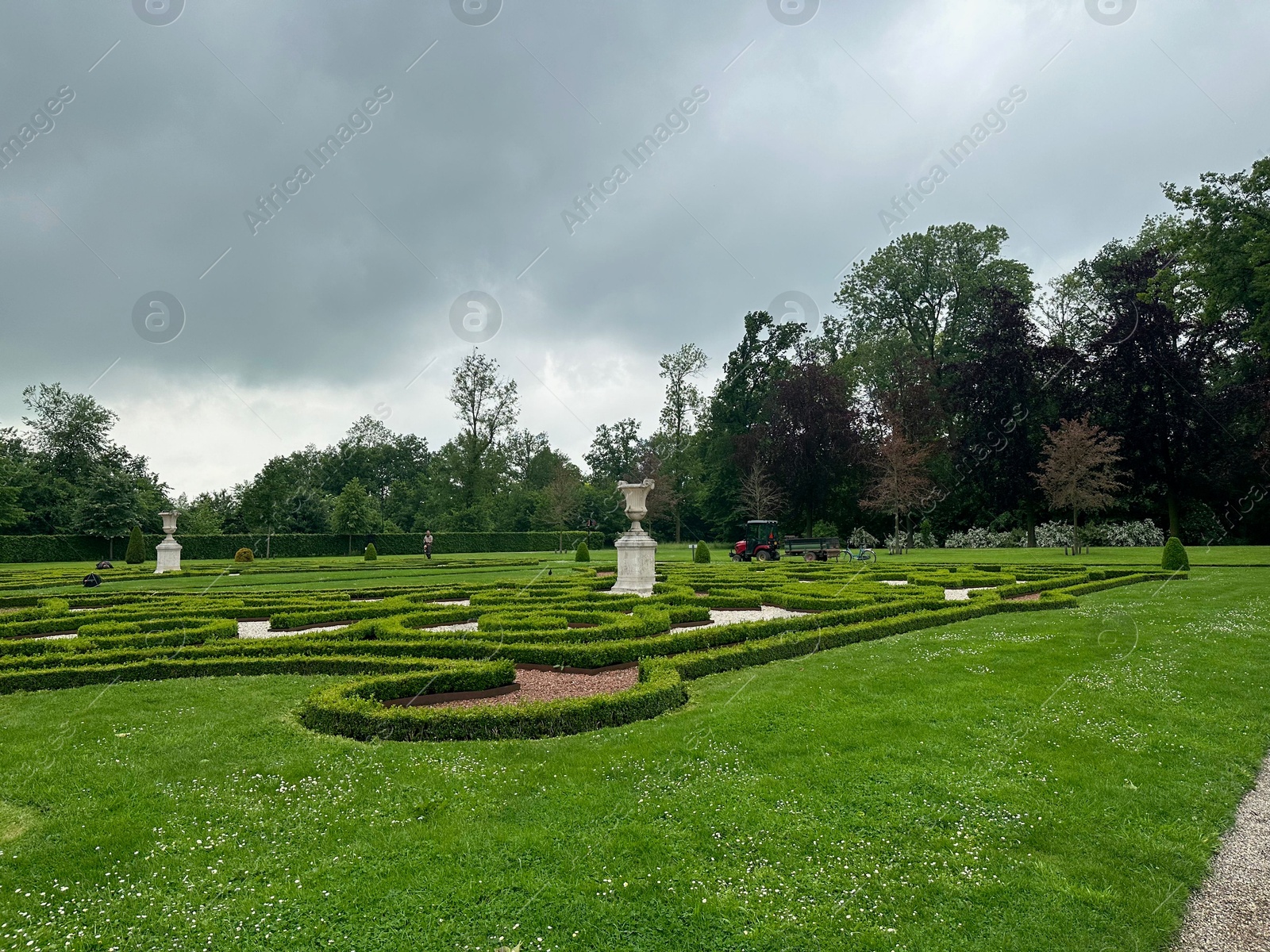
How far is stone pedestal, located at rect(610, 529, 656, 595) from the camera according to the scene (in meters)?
15.6

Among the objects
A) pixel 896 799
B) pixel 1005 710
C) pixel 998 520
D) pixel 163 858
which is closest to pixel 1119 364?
pixel 998 520

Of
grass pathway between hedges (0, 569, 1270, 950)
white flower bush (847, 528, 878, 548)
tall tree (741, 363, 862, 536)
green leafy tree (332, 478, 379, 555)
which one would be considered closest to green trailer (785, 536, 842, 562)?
white flower bush (847, 528, 878, 548)

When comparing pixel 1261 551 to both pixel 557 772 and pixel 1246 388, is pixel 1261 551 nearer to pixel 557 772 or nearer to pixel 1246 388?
pixel 1246 388

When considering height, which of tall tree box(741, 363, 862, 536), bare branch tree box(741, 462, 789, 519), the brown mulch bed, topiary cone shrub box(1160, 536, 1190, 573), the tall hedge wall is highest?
tall tree box(741, 363, 862, 536)

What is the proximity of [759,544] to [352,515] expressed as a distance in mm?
25942

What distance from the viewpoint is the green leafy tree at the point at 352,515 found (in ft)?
139

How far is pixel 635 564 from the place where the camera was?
15.7m

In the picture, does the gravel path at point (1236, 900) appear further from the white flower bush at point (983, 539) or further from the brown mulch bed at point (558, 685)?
the white flower bush at point (983, 539)

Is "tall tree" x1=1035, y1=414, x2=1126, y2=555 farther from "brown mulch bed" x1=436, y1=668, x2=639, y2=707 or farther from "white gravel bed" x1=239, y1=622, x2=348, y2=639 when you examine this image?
"white gravel bed" x1=239, y1=622, x2=348, y2=639

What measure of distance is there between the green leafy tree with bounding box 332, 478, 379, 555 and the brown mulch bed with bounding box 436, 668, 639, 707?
121ft

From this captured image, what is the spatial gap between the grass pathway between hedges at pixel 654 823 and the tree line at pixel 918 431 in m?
18.1

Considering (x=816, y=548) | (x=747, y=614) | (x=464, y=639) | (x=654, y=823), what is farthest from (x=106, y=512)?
(x=654, y=823)

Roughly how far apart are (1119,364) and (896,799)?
137 ft

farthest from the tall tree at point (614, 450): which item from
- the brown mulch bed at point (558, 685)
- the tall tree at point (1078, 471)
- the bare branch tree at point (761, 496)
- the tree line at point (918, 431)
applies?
the brown mulch bed at point (558, 685)
